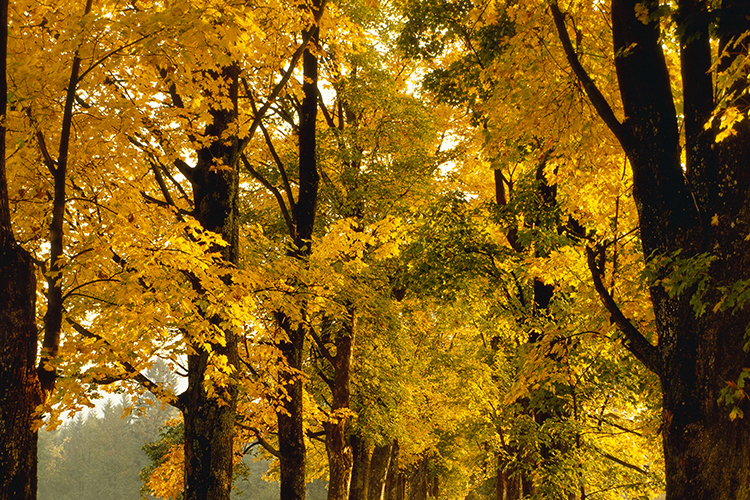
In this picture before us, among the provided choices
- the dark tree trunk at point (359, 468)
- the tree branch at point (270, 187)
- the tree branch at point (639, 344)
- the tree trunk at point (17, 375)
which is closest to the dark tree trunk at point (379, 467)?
the dark tree trunk at point (359, 468)

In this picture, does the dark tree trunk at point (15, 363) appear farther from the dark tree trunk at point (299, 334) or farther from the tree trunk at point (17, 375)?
the dark tree trunk at point (299, 334)

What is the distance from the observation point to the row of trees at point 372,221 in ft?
12.2

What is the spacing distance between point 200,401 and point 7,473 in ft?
8.38

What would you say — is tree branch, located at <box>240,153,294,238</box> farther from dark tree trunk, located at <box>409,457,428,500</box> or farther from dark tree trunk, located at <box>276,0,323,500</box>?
dark tree trunk, located at <box>409,457,428,500</box>

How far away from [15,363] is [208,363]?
8.24 ft

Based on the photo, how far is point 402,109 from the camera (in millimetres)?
12227

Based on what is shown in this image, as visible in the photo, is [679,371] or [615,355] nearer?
[679,371]

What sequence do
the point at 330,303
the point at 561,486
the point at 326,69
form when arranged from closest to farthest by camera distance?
the point at 561,486 < the point at 330,303 < the point at 326,69

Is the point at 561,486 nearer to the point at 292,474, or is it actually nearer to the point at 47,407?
the point at 292,474

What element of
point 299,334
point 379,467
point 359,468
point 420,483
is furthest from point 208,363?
point 420,483

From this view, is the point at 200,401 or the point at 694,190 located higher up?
the point at 694,190

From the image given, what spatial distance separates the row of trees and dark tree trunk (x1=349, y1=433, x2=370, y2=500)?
2.56 metres

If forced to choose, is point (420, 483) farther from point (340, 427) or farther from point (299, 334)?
point (299, 334)

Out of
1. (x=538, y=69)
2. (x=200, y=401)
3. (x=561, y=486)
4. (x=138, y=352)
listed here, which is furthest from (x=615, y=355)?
(x=138, y=352)
